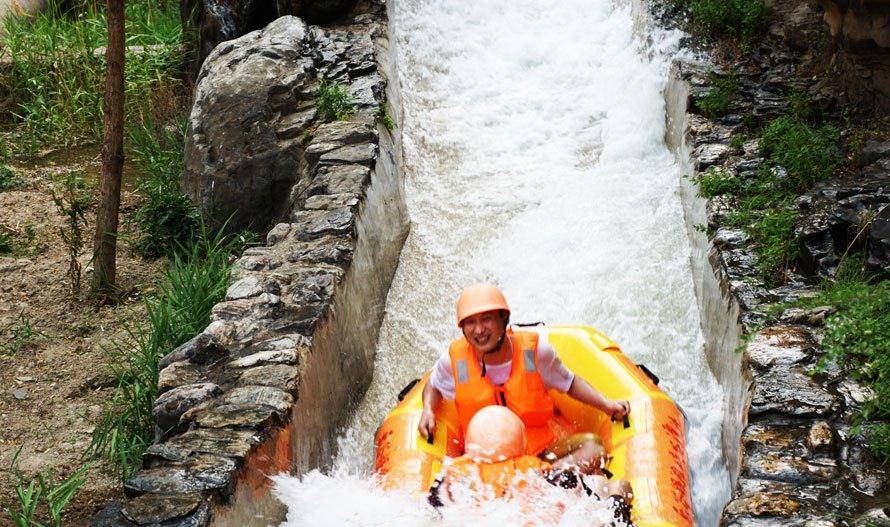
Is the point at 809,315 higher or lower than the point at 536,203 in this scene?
lower

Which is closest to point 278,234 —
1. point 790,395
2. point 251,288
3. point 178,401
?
point 251,288

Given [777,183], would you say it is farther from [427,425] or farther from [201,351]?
[201,351]

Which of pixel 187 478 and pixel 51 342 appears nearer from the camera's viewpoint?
pixel 187 478

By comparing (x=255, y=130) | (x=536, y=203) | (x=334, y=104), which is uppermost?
(x=334, y=104)

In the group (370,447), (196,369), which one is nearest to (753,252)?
(370,447)

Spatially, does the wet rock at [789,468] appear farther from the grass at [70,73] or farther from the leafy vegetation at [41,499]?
the grass at [70,73]

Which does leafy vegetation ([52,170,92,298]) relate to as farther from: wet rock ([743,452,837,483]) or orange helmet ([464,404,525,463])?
wet rock ([743,452,837,483])

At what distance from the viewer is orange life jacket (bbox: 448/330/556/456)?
14.4 ft

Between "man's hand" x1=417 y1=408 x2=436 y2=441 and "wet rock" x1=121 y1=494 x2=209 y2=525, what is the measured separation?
45.5 inches

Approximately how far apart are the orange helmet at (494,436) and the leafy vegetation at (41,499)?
1.83 metres

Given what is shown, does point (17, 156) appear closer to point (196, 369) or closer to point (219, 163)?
point (219, 163)

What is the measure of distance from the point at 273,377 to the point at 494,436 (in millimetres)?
1293

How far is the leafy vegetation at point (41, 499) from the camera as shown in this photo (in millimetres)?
4270

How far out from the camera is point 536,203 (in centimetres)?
746
